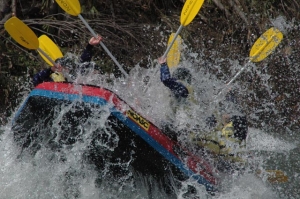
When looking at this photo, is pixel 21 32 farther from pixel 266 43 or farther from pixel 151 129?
pixel 266 43

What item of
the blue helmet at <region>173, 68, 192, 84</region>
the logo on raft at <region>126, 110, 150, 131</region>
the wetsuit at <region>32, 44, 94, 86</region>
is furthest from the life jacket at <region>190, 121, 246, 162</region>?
the wetsuit at <region>32, 44, 94, 86</region>

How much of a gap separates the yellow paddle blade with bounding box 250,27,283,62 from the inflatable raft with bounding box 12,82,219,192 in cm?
177

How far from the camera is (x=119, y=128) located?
13.1ft

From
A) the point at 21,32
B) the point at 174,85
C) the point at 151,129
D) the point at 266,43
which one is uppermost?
the point at 266,43

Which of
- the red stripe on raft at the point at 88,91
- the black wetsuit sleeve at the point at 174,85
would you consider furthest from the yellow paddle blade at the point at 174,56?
the red stripe on raft at the point at 88,91

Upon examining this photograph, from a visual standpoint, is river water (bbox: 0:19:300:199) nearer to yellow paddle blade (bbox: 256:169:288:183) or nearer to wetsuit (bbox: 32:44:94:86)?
yellow paddle blade (bbox: 256:169:288:183)

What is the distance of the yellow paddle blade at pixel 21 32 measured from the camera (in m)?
4.80

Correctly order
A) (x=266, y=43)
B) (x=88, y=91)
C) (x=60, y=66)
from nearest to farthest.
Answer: (x=88, y=91)
(x=60, y=66)
(x=266, y=43)

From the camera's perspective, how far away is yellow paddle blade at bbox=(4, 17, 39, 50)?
4801 mm

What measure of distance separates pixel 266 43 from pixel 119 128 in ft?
8.29

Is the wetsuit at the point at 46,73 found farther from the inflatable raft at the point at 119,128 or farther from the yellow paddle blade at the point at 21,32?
the inflatable raft at the point at 119,128

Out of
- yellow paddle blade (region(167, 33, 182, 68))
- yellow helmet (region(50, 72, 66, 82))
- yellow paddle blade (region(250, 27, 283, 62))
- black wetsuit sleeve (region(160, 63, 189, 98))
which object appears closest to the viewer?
black wetsuit sleeve (region(160, 63, 189, 98))

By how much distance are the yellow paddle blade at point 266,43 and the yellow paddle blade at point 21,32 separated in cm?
246

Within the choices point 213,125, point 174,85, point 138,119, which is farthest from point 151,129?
point 213,125
